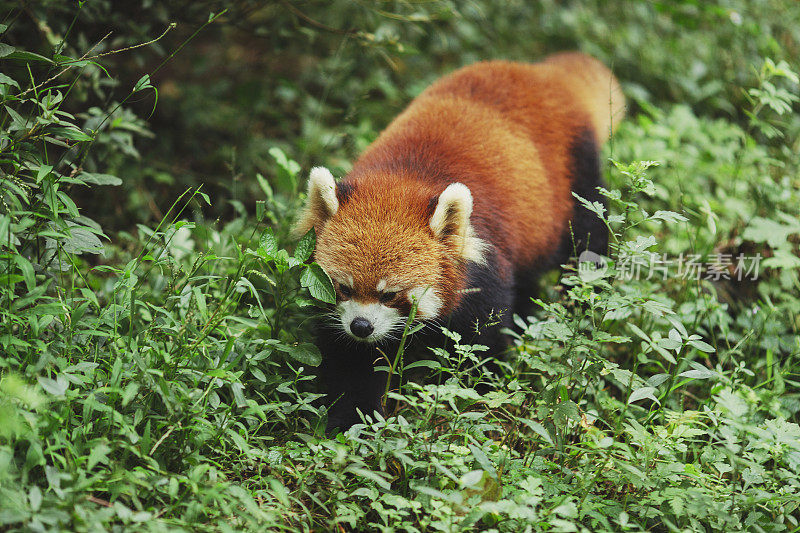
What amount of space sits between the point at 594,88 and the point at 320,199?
215 centimetres

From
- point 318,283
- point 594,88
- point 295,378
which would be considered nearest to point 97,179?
point 318,283

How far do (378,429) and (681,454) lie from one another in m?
1.14

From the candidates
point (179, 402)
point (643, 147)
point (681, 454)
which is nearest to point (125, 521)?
point (179, 402)

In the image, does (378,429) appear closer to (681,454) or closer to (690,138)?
(681,454)

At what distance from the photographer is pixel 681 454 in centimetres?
239

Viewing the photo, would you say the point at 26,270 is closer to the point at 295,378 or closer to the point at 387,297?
the point at 295,378

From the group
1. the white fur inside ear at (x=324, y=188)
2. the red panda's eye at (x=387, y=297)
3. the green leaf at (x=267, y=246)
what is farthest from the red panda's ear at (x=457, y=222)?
the green leaf at (x=267, y=246)

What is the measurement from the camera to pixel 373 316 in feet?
8.45

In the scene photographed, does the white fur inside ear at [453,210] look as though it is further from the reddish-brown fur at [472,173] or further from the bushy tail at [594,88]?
the bushy tail at [594,88]

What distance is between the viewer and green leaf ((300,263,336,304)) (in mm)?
2436

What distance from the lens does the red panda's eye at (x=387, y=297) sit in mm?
2613

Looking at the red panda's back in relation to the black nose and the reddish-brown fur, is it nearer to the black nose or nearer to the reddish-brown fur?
the reddish-brown fur

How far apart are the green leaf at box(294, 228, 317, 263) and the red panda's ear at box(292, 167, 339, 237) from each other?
19cm

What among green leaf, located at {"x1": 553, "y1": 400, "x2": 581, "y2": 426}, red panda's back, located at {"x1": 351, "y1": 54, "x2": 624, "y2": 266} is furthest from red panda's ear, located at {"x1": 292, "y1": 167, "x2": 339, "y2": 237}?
green leaf, located at {"x1": 553, "y1": 400, "x2": 581, "y2": 426}
